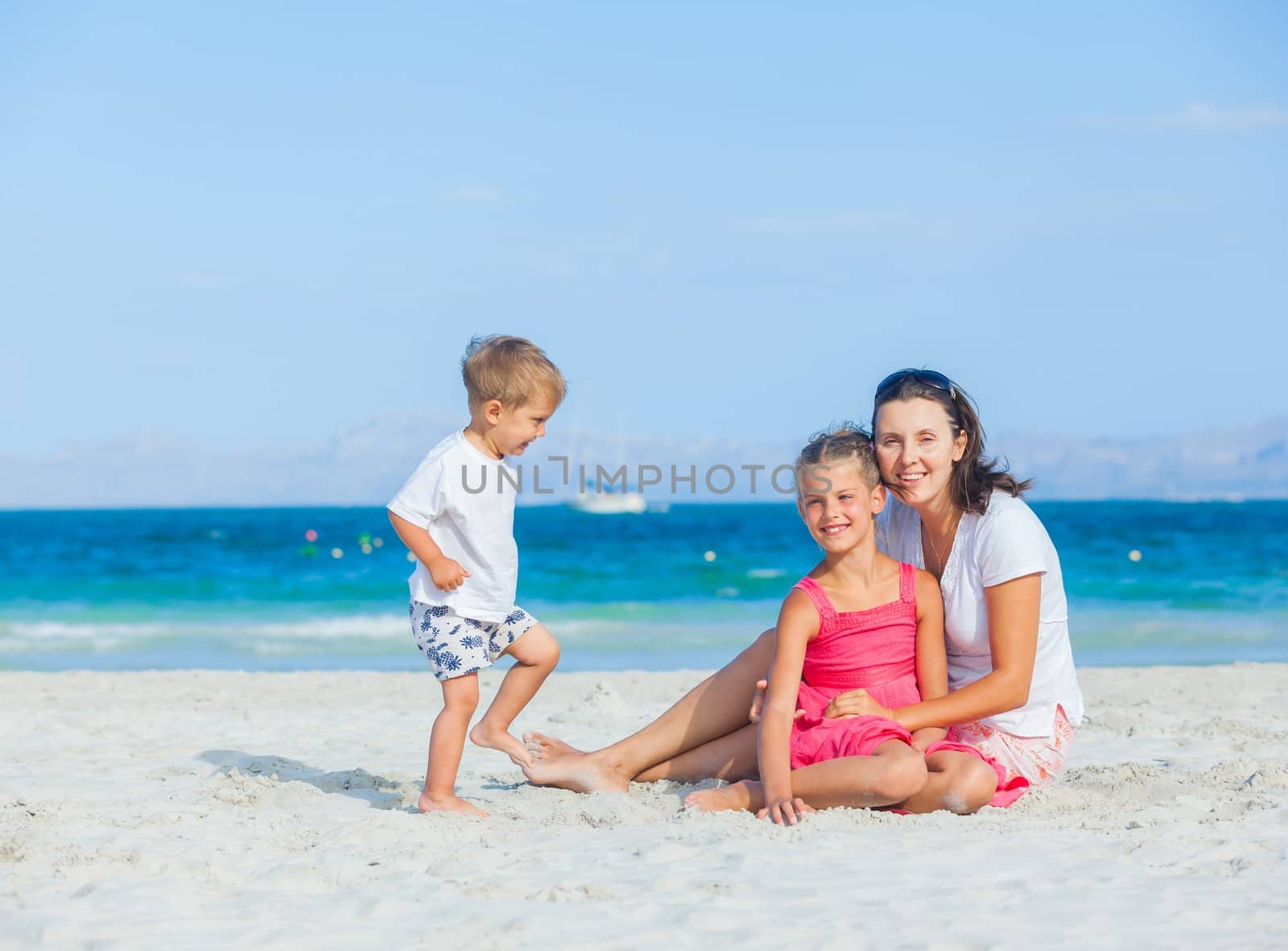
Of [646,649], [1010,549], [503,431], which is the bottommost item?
[646,649]

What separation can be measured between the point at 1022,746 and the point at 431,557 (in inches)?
77.7

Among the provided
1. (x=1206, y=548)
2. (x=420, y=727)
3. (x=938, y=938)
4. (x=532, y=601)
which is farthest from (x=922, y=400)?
(x=1206, y=548)

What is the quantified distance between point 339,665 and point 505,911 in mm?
8558

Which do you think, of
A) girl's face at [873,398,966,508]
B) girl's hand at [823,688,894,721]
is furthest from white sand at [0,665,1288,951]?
girl's face at [873,398,966,508]

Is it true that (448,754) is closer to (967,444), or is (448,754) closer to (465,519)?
(465,519)

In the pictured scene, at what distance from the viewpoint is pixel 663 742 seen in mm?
4102

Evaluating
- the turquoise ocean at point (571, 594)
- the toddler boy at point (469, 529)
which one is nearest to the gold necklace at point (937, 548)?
the toddler boy at point (469, 529)

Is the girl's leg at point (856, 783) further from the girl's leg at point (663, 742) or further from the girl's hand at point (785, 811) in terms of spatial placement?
the girl's leg at point (663, 742)

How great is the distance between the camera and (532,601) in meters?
17.3

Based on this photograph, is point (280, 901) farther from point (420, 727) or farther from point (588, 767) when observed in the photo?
point (420, 727)

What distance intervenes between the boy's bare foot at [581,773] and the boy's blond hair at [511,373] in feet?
4.19

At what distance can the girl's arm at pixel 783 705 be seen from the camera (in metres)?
3.37

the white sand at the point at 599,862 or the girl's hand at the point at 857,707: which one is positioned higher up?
the girl's hand at the point at 857,707

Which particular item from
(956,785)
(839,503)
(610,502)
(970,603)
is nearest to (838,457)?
(839,503)
